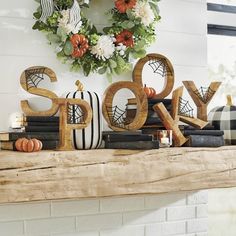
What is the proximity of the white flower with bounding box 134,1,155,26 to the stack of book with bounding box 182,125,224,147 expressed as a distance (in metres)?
0.55

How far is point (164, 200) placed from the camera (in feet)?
7.43

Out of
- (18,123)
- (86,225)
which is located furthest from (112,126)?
(86,225)

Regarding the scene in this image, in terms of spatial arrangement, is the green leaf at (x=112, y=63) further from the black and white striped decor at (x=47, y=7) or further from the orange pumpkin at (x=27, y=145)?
the orange pumpkin at (x=27, y=145)

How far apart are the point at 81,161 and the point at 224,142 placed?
0.79 meters

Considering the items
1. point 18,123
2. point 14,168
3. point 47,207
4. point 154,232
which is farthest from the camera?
point 154,232

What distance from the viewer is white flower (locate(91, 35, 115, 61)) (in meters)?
1.95

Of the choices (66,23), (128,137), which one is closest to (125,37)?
(66,23)

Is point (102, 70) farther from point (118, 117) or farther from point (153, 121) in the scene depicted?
point (153, 121)

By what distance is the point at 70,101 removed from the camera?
173 centimetres

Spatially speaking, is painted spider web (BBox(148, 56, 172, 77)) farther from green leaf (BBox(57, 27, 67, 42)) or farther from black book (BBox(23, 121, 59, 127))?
black book (BBox(23, 121, 59, 127))

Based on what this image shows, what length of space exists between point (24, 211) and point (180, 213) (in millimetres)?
848

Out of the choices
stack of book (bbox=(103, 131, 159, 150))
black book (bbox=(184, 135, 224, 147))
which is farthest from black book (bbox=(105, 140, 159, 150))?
black book (bbox=(184, 135, 224, 147))

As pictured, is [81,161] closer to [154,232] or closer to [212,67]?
[154,232]

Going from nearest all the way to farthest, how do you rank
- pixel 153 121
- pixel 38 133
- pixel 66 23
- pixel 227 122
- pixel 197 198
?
pixel 38 133 < pixel 66 23 < pixel 153 121 < pixel 227 122 < pixel 197 198
